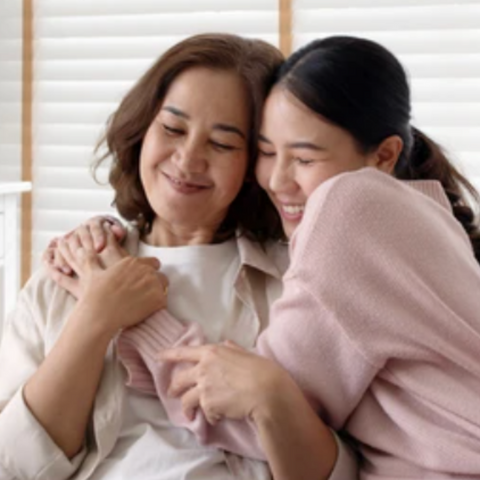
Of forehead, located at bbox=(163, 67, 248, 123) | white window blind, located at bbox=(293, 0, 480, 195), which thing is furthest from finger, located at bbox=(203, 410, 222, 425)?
white window blind, located at bbox=(293, 0, 480, 195)

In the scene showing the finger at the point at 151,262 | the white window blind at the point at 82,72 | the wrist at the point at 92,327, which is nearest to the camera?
the wrist at the point at 92,327

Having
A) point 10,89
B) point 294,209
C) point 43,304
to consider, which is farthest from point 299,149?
point 10,89

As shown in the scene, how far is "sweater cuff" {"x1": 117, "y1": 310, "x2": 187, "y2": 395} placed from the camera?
1436 millimetres

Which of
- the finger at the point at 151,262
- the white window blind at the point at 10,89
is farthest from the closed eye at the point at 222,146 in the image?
the white window blind at the point at 10,89

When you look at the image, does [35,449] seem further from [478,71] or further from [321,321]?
[478,71]

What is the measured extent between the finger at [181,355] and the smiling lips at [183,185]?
1.07 ft

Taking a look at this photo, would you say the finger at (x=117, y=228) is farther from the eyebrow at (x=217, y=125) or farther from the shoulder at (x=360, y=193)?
the shoulder at (x=360, y=193)

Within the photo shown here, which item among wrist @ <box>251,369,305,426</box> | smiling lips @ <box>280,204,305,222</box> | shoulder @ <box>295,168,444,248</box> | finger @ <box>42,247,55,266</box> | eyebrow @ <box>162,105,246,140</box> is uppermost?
eyebrow @ <box>162,105,246,140</box>

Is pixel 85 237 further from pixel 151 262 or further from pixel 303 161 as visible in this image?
pixel 303 161

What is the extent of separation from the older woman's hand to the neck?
37 centimetres

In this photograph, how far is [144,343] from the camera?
56.4 inches

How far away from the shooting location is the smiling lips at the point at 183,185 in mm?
1571

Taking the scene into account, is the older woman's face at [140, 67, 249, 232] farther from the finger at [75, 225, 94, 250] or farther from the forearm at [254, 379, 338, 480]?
the forearm at [254, 379, 338, 480]

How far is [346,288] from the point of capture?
1.21m
